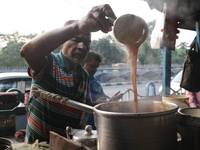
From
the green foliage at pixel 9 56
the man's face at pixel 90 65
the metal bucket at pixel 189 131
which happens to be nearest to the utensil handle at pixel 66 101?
the metal bucket at pixel 189 131

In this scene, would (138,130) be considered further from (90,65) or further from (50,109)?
(90,65)

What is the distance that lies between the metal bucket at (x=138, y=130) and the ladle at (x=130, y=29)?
0.76m

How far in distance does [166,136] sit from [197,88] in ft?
10.4

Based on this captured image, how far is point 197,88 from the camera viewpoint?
3.44m

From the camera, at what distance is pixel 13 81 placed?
6070 mm

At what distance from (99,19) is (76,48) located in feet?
2.23

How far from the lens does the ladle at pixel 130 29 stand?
1.28 meters

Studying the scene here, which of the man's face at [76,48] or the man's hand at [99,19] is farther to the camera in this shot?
the man's face at [76,48]

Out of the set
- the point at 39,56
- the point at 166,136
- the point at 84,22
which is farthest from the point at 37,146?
the point at 84,22

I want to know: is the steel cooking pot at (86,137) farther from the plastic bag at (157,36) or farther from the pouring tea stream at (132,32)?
the plastic bag at (157,36)

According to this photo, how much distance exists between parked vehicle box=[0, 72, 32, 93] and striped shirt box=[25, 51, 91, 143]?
459 centimetres

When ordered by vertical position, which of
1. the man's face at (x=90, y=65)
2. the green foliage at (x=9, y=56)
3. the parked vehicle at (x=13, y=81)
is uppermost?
the green foliage at (x=9, y=56)

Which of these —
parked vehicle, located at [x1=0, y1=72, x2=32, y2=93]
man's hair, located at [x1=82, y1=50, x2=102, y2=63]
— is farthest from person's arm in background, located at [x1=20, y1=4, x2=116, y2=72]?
parked vehicle, located at [x1=0, y1=72, x2=32, y2=93]

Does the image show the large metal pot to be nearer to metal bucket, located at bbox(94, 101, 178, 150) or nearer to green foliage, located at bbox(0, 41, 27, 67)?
metal bucket, located at bbox(94, 101, 178, 150)
